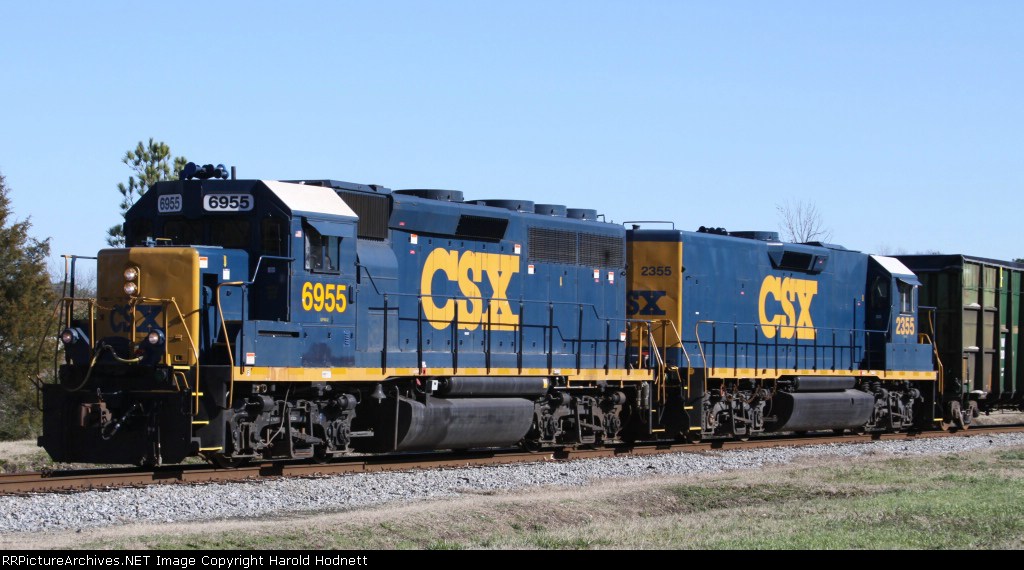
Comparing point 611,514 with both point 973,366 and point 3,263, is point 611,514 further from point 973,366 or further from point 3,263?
point 3,263

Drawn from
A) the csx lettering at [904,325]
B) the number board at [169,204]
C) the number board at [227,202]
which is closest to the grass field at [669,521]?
the number board at [227,202]

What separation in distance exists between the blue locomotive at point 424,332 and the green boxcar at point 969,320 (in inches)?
99.8

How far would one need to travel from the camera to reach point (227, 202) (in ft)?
47.8

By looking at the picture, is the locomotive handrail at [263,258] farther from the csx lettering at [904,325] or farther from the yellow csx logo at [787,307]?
the csx lettering at [904,325]

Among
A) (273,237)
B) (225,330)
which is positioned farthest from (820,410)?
(225,330)

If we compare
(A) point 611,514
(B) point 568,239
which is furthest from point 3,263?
(A) point 611,514

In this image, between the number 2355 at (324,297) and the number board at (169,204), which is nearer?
the number 2355 at (324,297)

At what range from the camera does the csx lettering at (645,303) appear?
20406mm

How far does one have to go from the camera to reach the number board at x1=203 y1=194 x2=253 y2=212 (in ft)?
47.6

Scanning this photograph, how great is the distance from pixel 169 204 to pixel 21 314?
2303 cm

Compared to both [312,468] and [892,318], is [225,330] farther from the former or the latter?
[892,318]

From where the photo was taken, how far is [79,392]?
45.6 feet

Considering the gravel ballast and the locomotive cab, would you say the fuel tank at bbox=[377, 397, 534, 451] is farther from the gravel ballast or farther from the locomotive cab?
the locomotive cab

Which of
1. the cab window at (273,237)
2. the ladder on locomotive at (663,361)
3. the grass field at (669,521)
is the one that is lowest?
the grass field at (669,521)
